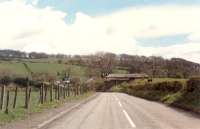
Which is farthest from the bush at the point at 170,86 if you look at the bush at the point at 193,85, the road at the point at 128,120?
the road at the point at 128,120

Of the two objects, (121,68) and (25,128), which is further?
(121,68)

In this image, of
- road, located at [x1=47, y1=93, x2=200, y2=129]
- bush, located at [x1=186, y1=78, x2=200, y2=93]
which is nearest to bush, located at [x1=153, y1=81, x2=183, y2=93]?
bush, located at [x1=186, y1=78, x2=200, y2=93]

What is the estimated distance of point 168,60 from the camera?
13825 cm

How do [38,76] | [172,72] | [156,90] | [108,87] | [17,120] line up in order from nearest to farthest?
[17,120]
[156,90]
[38,76]
[172,72]
[108,87]

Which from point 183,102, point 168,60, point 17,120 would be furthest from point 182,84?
point 168,60

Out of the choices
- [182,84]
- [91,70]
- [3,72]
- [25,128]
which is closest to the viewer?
[25,128]

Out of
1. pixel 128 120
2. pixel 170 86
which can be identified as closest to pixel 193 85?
pixel 170 86

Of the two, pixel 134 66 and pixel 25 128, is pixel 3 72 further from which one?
pixel 134 66

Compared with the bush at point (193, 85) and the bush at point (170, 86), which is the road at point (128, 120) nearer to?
the bush at point (193, 85)

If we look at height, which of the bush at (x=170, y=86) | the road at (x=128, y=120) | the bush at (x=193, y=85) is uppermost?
the bush at (x=193, y=85)

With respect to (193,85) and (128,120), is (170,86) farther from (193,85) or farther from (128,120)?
(128,120)

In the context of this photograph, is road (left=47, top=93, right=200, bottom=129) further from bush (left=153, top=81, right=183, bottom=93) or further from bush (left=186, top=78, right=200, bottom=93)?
bush (left=153, top=81, right=183, bottom=93)

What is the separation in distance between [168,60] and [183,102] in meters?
103

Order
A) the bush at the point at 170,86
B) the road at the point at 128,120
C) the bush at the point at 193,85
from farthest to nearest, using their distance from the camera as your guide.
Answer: the bush at the point at 170,86 → the bush at the point at 193,85 → the road at the point at 128,120
